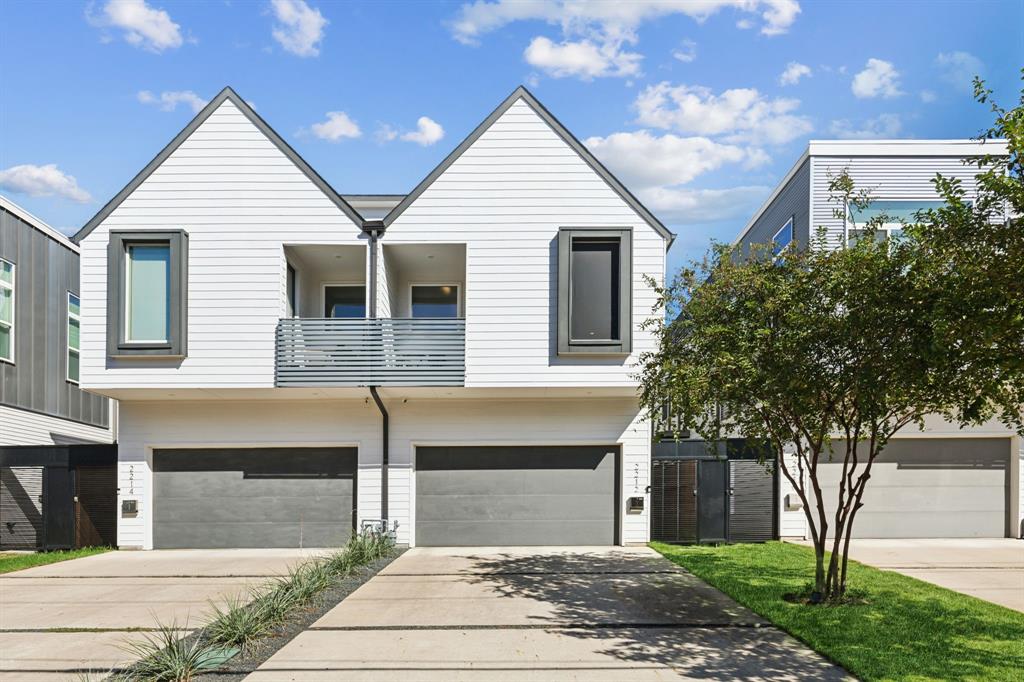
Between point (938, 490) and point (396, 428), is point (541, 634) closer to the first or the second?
point (396, 428)

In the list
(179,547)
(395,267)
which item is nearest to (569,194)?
(395,267)

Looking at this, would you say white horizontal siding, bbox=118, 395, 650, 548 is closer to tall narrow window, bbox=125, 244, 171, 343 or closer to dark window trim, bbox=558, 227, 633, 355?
dark window trim, bbox=558, 227, 633, 355

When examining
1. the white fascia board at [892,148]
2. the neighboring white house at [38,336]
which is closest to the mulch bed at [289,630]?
the neighboring white house at [38,336]

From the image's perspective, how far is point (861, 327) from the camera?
753 cm

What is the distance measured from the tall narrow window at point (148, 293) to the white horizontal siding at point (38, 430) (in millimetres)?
4734

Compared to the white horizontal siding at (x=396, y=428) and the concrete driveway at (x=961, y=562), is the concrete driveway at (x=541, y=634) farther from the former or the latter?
the concrete driveway at (x=961, y=562)

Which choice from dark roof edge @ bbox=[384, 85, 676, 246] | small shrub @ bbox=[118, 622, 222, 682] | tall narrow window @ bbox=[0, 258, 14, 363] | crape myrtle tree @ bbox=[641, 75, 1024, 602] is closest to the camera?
crape myrtle tree @ bbox=[641, 75, 1024, 602]

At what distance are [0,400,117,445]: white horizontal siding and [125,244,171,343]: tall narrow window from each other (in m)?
4.73

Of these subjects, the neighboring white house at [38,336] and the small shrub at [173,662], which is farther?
the neighboring white house at [38,336]

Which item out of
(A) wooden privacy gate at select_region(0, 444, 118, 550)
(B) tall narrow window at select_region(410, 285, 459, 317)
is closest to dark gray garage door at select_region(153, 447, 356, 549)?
(A) wooden privacy gate at select_region(0, 444, 118, 550)

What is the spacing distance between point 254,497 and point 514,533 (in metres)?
5.38

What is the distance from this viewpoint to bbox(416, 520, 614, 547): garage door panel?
14516 mm

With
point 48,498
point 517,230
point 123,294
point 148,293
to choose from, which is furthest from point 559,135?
point 48,498

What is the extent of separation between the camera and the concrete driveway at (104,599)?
23.0 ft
